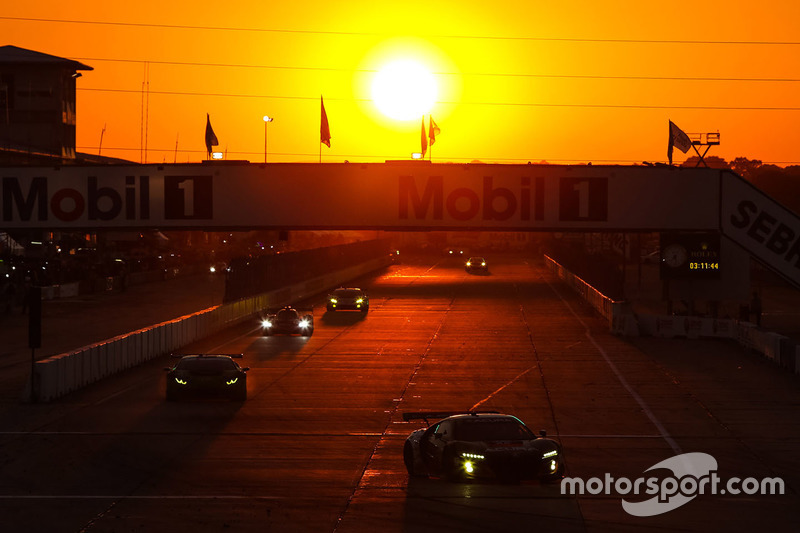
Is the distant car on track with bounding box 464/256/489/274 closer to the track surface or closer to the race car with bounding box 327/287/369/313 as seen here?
the race car with bounding box 327/287/369/313

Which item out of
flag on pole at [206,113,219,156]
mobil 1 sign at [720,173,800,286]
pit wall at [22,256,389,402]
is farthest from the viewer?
flag on pole at [206,113,219,156]

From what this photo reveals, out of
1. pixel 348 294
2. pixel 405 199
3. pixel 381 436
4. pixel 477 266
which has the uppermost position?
pixel 405 199

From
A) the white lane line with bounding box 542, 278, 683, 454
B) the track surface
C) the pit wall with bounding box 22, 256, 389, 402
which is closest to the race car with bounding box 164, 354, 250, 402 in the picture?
the track surface

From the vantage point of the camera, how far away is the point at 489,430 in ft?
64.8

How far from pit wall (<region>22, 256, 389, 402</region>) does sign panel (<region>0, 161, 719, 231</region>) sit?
15.9ft

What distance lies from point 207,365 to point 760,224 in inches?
913

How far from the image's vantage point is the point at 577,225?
4366cm

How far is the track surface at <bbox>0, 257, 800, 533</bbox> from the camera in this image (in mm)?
17594

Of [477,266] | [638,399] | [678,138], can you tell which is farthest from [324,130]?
[477,266]

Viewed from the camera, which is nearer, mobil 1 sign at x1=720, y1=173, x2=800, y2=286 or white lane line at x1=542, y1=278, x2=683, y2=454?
white lane line at x1=542, y1=278, x2=683, y2=454

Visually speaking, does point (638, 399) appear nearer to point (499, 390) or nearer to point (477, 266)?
point (499, 390)

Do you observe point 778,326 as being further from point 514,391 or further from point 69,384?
point 69,384

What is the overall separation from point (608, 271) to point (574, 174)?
80.2 ft

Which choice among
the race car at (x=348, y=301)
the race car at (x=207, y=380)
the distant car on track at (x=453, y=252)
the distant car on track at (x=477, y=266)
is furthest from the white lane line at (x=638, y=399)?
the distant car on track at (x=453, y=252)
